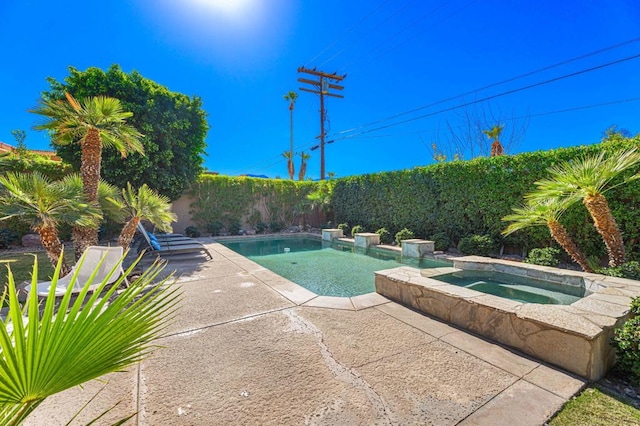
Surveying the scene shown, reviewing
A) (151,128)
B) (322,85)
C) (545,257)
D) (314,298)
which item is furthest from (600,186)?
(322,85)

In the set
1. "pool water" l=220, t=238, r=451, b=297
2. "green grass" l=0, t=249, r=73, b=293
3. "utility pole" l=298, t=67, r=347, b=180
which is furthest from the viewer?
"utility pole" l=298, t=67, r=347, b=180

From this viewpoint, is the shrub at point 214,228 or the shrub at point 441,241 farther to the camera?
the shrub at point 214,228

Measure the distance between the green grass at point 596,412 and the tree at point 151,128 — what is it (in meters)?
12.8

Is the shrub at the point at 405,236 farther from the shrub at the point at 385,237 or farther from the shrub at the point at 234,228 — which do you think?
the shrub at the point at 234,228

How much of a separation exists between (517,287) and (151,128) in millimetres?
12800

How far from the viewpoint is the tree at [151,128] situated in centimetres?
1010

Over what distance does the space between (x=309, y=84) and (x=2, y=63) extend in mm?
14101

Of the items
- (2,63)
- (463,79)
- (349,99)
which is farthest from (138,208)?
(349,99)

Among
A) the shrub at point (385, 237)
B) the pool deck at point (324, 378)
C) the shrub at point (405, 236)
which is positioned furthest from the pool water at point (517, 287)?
the shrub at point (385, 237)

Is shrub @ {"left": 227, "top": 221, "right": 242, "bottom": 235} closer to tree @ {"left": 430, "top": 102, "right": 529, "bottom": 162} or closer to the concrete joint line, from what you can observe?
tree @ {"left": 430, "top": 102, "right": 529, "bottom": 162}

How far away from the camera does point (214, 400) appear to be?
7.39ft

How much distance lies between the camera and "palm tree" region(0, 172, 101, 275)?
4281mm

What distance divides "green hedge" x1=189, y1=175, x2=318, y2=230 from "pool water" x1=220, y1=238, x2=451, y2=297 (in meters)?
3.27

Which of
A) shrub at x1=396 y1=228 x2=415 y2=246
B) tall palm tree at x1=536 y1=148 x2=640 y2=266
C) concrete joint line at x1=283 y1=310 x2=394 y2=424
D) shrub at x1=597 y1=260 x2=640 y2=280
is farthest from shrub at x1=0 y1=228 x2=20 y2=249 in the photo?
shrub at x1=597 y1=260 x2=640 y2=280
